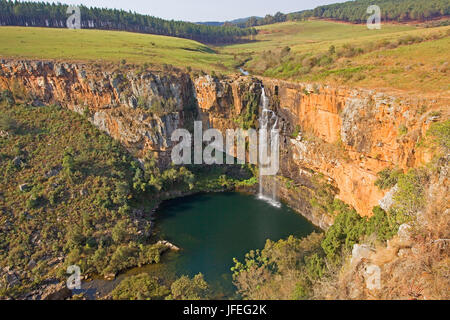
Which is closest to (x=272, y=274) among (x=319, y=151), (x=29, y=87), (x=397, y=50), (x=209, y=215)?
(x=209, y=215)

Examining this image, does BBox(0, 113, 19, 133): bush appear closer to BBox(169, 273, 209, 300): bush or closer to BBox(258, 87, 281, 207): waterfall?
BBox(169, 273, 209, 300): bush

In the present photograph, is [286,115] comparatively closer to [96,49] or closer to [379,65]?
[379,65]

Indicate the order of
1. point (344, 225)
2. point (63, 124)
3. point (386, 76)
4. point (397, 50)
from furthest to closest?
point (63, 124)
point (397, 50)
point (386, 76)
point (344, 225)

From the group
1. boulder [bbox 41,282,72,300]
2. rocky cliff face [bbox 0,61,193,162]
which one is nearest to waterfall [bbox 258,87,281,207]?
rocky cliff face [bbox 0,61,193,162]

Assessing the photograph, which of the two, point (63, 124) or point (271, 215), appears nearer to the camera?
point (271, 215)

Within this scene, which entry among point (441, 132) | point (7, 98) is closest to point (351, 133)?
point (441, 132)

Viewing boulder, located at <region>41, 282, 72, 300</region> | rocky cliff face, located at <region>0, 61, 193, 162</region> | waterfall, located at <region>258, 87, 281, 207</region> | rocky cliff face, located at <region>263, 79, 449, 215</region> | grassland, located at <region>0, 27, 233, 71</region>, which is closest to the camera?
rocky cliff face, located at <region>263, 79, 449, 215</region>

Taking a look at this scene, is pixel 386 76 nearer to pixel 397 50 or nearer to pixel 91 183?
Result: pixel 397 50
